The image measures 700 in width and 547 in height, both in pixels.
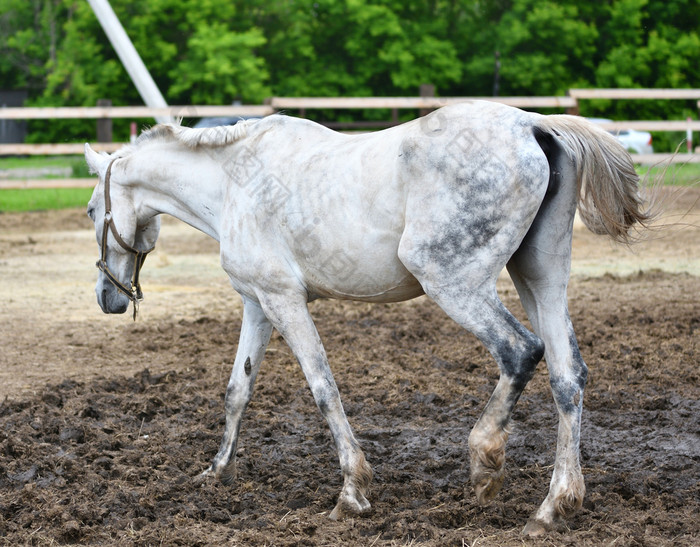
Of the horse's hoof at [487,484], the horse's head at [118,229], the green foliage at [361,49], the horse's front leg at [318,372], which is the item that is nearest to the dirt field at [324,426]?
the horse's hoof at [487,484]

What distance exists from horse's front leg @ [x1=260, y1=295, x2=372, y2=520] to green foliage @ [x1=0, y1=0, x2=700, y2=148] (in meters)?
26.5

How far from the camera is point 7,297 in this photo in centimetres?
901

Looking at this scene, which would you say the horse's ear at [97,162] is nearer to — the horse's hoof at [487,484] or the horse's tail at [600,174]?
the horse's tail at [600,174]

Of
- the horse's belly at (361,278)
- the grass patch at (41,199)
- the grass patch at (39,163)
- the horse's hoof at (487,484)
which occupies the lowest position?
the grass patch at (39,163)

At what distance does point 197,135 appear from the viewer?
4316mm

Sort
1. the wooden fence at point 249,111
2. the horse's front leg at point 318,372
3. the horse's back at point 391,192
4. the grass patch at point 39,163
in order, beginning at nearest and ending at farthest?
the horse's back at point 391,192 < the horse's front leg at point 318,372 < the wooden fence at point 249,111 < the grass patch at point 39,163

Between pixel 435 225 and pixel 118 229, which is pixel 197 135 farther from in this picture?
pixel 435 225

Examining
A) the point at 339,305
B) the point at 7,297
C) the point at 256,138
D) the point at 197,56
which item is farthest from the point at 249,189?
the point at 197,56

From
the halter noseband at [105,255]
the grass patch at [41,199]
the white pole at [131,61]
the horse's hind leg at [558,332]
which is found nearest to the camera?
the horse's hind leg at [558,332]

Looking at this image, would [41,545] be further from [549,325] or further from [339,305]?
[339,305]

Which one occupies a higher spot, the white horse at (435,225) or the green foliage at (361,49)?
the white horse at (435,225)

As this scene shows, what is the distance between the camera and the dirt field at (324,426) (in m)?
3.65

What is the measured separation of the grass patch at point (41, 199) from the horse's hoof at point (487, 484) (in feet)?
45.6

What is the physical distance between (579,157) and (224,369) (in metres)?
3.64
